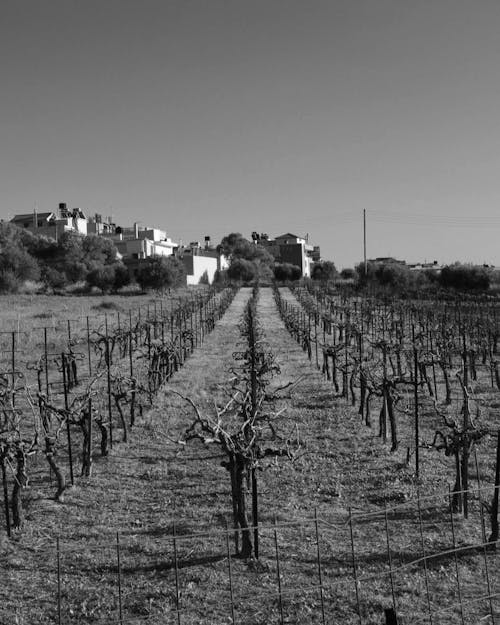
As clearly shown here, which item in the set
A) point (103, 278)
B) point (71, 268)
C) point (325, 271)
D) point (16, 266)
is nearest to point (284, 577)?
point (103, 278)

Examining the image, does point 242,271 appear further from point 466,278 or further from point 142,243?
point 466,278

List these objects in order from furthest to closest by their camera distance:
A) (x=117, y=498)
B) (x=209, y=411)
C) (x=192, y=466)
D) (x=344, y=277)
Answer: (x=344, y=277), (x=209, y=411), (x=192, y=466), (x=117, y=498)

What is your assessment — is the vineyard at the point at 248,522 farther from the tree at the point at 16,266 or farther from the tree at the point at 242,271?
the tree at the point at 242,271

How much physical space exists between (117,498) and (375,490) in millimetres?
3160

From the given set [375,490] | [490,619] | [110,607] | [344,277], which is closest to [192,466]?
[375,490]

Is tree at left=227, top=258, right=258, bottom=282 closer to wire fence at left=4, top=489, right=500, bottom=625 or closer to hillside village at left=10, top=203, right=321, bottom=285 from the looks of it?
hillside village at left=10, top=203, right=321, bottom=285

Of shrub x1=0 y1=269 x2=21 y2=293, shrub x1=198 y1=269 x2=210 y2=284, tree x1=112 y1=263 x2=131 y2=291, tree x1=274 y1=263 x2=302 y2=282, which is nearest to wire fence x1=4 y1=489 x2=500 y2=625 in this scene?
shrub x1=0 y1=269 x2=21 y2=293

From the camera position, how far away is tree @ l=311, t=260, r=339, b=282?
8212 cm

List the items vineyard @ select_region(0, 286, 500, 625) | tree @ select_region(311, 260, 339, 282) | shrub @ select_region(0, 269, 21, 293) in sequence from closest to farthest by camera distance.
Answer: vineyard @ select_region(0, 286, 500, 625) → shrub @ select_region(0, 269, 21, 293) → tree @ select_region(311, 260, 339, 282)

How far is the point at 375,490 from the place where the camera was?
24.9 ft

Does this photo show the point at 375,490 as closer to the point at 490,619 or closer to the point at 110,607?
the point at 490,619

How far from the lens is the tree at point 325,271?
82.1 meters

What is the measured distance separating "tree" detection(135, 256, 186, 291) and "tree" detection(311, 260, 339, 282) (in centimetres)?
3257

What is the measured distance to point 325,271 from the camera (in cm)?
8344
